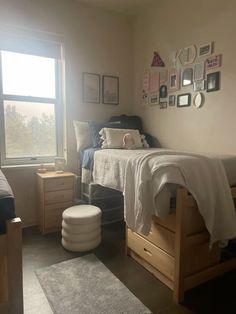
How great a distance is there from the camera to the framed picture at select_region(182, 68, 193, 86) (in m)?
2.48

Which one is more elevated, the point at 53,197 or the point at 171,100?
the point at 171,100

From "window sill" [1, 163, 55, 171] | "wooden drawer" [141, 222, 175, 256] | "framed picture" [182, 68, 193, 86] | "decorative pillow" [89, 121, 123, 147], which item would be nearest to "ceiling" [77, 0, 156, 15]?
"framed picture" [182, 68, 193, 86]

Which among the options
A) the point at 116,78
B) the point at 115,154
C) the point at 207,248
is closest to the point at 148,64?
the point at 116,78

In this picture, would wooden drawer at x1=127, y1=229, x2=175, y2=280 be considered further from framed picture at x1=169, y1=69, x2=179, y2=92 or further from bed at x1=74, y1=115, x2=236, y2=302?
framed picture at x1=169, y1=69, x2=179, y2=92

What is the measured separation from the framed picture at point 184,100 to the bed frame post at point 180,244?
1408 millimetres

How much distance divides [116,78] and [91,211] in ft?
6.24

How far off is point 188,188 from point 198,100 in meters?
1.32

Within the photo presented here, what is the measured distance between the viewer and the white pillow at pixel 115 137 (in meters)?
2.59

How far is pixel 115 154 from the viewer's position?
2121mm

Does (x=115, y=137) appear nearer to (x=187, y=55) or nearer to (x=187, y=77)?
(x=187, y=77)

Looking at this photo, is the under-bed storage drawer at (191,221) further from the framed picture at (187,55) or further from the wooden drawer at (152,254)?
the framed picture at (187,55)

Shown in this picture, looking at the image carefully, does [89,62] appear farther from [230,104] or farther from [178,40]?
[230,104]

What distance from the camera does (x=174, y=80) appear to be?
269 cm

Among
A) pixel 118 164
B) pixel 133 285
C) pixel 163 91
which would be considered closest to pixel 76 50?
pixel 163 91
